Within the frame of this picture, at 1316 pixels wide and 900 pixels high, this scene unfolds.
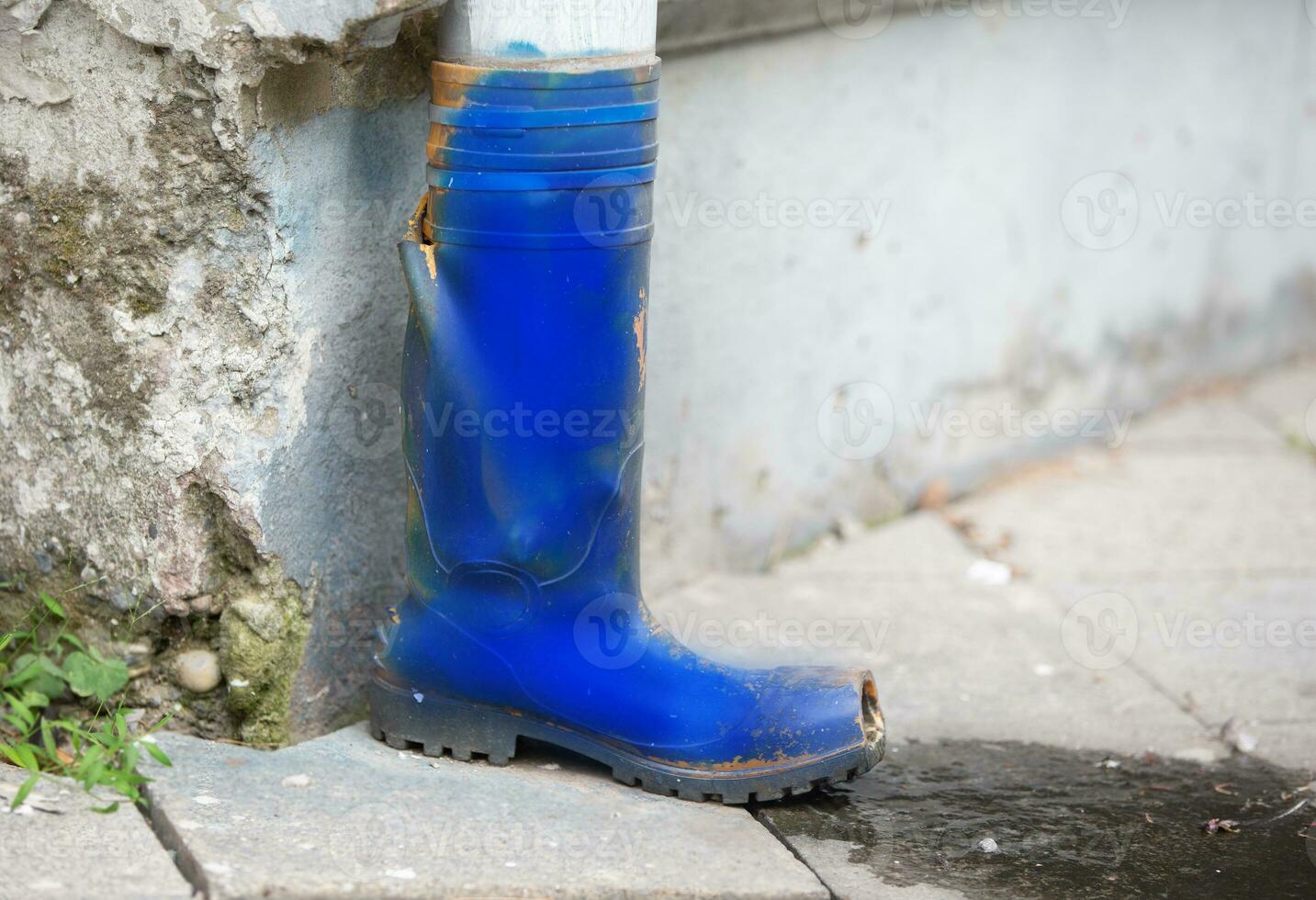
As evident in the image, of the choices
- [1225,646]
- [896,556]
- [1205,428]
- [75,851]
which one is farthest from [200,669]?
[1205,428]

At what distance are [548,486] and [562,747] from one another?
14.5 inches

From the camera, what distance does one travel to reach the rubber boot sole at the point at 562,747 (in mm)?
2004

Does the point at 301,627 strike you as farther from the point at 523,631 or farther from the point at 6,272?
the point at 6,272

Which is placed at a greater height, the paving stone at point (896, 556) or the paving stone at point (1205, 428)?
the paving stone at point (1205, 428)

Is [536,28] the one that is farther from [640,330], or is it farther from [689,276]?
[689,276]

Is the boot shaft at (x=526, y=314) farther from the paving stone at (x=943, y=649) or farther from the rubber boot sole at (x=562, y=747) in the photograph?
the paving stone at (x=943, y=649)

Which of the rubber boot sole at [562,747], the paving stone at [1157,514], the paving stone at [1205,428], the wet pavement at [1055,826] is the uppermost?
the paving stone at [1205,428]

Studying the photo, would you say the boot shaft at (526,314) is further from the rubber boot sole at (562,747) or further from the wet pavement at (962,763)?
the wet pavement at (962,763)

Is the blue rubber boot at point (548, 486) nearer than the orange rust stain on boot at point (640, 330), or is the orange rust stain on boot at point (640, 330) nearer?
the blue rubber boot at point (548, 486)

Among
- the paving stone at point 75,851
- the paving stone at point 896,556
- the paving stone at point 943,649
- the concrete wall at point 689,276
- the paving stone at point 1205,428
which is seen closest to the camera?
the paving stone at point 75,851

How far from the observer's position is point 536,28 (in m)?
1.89

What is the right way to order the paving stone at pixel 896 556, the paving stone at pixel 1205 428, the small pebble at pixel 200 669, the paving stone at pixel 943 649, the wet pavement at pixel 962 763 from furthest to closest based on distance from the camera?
1. the paving stone at pixel 1205 428
2. the paving stone at pixel 896 556
3. the paving stone at pixel 943 649
4. the small pebble at pixel 200 669
5. the wet pavement at pixel 962 763

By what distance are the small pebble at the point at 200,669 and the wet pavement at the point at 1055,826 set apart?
0.74 m

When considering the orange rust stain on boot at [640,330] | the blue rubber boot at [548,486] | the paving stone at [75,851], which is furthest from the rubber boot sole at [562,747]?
the orange rust stain on boot at [640,330]
